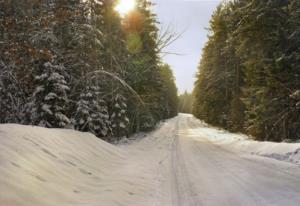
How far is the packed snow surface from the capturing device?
6519 mm

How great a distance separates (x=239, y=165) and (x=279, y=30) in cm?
849

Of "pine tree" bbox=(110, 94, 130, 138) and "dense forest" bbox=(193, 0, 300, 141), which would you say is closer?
"dense forest" bbox=(193, 0, 300, 141)

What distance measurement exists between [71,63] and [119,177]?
8.93m

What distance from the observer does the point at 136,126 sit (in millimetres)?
32219

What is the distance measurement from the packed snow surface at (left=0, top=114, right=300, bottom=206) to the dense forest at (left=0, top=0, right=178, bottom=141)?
93.0 inches

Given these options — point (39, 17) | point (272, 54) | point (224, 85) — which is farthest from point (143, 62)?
point (39, 17)

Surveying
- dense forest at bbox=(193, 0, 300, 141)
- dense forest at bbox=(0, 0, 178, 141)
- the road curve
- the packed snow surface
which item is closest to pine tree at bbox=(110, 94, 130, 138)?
dense forest at bbox=(0, 0, 178, 141)

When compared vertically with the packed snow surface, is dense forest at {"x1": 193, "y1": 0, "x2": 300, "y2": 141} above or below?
above

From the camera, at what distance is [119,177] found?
32.2 feet

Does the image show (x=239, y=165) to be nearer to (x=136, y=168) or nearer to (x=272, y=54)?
(x=136, y=168)

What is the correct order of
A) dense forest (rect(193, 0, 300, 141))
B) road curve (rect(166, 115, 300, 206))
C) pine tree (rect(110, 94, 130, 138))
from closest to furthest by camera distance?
road curve (rect(166, 115, 300, 206)) < dense forest (rect(193, 0, 300, 141)) < pine tree (rect(110, 94, 130, 138))

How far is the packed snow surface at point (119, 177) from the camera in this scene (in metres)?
6.52

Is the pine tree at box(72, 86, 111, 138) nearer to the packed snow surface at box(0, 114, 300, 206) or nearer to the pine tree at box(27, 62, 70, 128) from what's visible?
the pine tree at box(27, 62, 70, 128)

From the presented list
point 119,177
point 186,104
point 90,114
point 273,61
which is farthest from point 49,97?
point 186,104
